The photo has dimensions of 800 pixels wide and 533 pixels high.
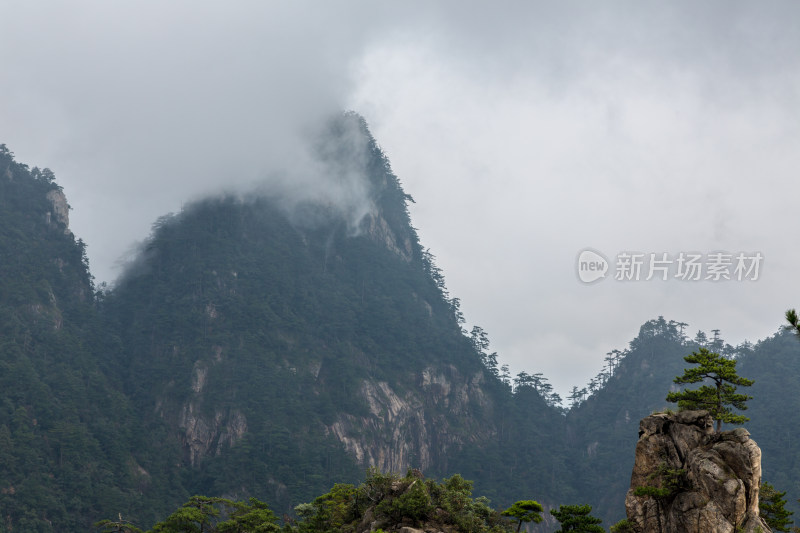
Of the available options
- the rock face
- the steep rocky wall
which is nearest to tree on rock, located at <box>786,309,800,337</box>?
the rock face

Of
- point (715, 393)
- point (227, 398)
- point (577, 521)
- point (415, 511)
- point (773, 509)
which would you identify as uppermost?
point (227, 398)

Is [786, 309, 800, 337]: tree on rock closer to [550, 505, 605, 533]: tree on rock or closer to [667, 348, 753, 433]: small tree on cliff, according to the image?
[667, 348, 753, 433]: small tree on cliff

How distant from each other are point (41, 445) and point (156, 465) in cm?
2193

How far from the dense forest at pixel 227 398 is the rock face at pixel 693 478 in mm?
93294

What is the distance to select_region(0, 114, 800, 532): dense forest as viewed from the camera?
134000 millimetres

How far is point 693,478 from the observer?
50594 mm

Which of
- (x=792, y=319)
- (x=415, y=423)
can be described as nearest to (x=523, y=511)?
(x=792, y=319)

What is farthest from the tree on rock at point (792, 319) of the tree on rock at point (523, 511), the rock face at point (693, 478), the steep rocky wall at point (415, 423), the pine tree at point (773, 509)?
the steep rocky wall at point (415, 423)

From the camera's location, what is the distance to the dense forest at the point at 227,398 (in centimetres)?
13400

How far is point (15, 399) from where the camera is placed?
134375mm

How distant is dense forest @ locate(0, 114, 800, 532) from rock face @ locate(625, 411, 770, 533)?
93.3 meters

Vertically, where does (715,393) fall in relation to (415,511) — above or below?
above

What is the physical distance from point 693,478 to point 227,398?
12322cm

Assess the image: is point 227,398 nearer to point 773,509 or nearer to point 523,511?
point 523,511
